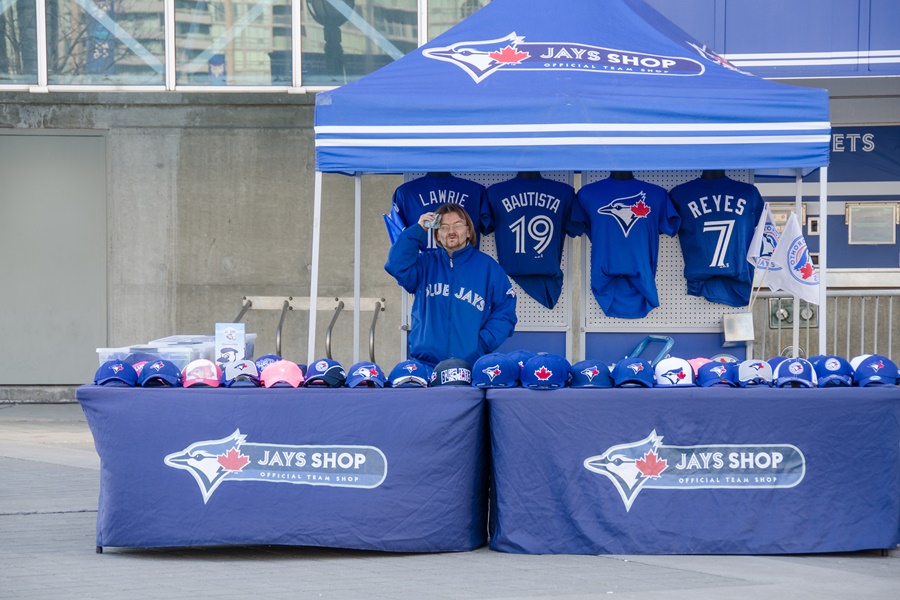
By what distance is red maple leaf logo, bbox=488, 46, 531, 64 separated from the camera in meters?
7.81

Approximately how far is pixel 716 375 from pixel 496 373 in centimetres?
115

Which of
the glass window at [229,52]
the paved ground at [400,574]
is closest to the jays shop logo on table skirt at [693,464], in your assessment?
the paved ground at [400,574]

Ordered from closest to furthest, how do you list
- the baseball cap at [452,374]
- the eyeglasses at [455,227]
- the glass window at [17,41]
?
the baseball cap at [452,374] → the eyeglasses at [455,227] → the glass window at [17,41]

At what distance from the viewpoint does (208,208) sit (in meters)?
13.0

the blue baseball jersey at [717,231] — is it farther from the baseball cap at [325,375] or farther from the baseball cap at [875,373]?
the baseball cap at [325,375]

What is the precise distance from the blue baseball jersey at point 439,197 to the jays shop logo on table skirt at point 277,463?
9.29 feet

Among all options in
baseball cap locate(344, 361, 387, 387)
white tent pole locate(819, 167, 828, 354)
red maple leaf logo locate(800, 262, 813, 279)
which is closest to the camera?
baseball cap locate(344, 361, 387, 387)

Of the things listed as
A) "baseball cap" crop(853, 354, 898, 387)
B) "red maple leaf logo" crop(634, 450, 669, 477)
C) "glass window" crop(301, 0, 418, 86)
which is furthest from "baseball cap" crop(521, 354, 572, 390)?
"glass window" crop(301, 0, 418, 86)

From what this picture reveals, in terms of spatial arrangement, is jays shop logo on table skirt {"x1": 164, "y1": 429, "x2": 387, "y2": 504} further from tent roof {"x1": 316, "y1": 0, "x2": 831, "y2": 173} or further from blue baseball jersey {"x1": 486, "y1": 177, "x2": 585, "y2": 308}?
blue baseball jersey {"x1": 486, "y1": 177, "x2": 585, "y2": 308}

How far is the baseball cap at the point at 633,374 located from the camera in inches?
242

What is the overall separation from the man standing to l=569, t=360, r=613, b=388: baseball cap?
991mm

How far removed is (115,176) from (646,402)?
860cm

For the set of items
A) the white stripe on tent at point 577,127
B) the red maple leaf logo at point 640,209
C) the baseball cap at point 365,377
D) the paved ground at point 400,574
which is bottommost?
the paved ground at point 400,574

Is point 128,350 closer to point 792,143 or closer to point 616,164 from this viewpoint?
point 616,164
